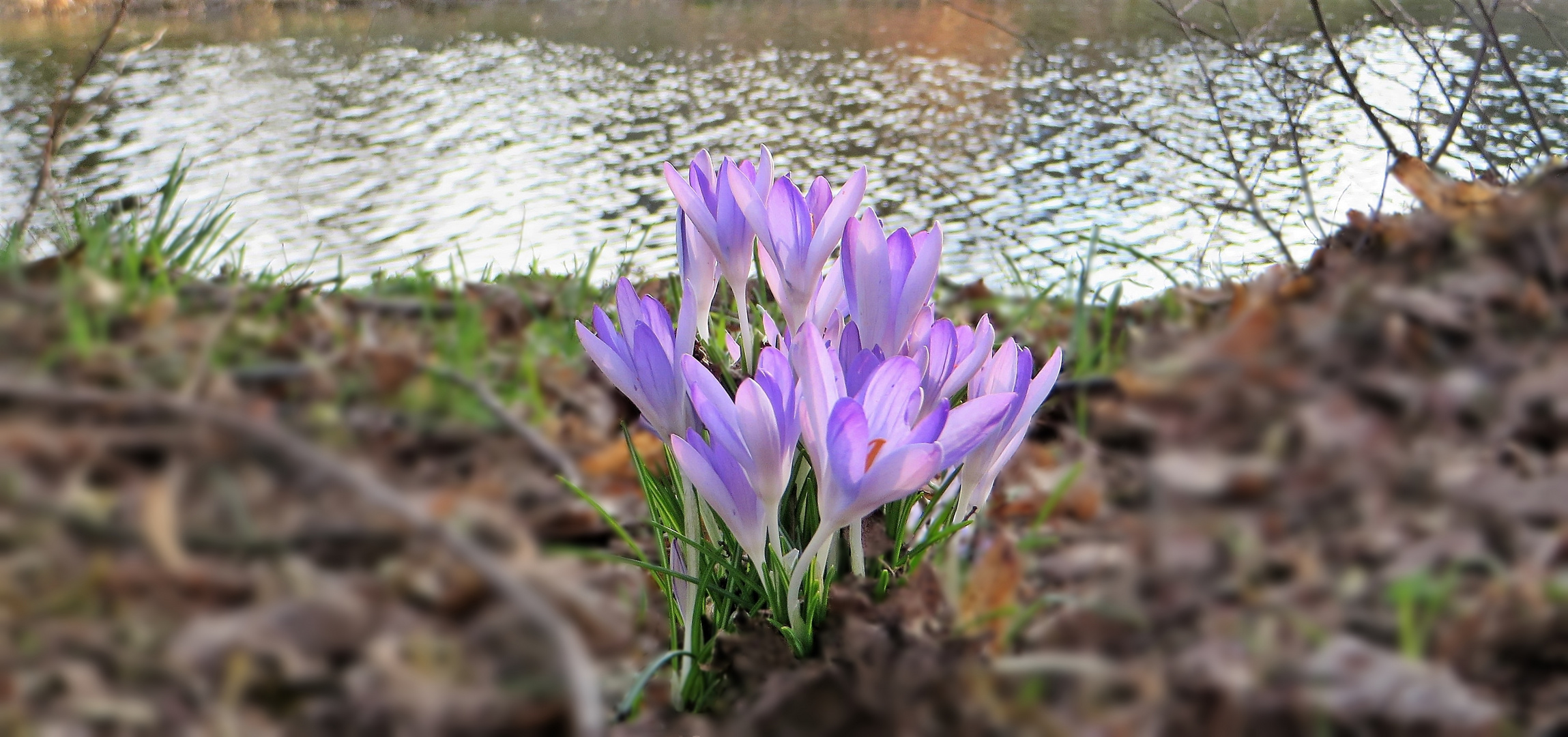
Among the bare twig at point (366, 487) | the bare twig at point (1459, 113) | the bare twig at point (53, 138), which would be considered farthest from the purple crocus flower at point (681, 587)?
the bare twig at point (1459, 113)

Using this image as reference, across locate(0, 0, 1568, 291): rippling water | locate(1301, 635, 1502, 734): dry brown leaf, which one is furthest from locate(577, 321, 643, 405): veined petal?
locate(0, 0, 1568, 291): rippling water

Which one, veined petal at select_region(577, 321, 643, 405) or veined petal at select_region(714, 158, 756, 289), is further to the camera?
veined petal at select_region(714, 158, 756, 289)

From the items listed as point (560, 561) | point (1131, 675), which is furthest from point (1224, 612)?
point (560, 561)

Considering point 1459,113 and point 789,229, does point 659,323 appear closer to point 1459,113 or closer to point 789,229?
point 789,229

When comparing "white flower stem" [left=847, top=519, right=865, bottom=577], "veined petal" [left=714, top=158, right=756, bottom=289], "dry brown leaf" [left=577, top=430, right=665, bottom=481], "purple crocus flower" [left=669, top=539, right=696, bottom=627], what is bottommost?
"purple crocus flower" [left=669, top=539, right=696, bottom=627]

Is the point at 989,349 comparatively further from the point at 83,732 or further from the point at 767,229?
the point at 83,732

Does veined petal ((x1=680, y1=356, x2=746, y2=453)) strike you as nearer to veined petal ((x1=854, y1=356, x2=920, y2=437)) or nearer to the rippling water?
veined petal ((x1=854, y1=356, x2=920, y2=437))

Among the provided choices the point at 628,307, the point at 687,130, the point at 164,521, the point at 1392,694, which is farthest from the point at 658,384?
the point at 687,130

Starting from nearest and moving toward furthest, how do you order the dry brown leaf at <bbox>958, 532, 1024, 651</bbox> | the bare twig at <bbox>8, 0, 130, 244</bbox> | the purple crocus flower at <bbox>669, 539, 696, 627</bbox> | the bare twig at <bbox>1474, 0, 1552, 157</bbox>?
the dry brown leaf at <bbox>958, 532, 1024, 651</bbox> → the purple crocus flower at <bbox>669, 539, 696, 627</bbox> → the bare twig at <bbox>8, 0, 130, 244</bbox> → the bare twig at <bbox>1474, 0, 1552, 157</bbox>
